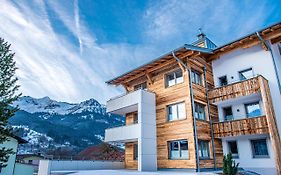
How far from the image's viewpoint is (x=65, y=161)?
578 inches

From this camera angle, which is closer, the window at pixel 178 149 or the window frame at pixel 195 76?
the window at pixel 178 149

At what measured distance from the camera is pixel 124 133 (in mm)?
14859

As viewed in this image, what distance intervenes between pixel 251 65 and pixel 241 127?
165 inches

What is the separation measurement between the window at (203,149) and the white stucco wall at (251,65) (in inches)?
166

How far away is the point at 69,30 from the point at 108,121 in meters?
100

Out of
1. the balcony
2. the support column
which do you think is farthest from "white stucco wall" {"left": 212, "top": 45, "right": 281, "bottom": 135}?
the balcony

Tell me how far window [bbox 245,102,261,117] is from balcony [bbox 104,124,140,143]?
709cm

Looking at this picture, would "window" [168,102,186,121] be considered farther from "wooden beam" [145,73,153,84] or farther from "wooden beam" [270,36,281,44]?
"wooden beam" [270,36,281,44]

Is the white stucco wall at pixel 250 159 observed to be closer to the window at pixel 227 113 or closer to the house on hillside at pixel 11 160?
the window at pixel 227 113

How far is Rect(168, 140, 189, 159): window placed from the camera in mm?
12869

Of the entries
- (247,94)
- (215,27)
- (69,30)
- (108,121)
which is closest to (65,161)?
(69,30)

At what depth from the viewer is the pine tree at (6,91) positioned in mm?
12062

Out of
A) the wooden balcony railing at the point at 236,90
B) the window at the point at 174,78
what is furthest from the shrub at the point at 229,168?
the window at the point at 174,78

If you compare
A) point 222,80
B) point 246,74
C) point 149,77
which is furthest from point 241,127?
point 149,77
